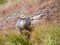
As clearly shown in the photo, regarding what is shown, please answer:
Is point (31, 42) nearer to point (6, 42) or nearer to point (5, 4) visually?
point (6, 42)

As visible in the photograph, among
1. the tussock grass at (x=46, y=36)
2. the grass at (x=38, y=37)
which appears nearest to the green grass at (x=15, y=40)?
the grass at (x=38, y=37)

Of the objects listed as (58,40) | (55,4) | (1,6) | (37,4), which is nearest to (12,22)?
(37,4)

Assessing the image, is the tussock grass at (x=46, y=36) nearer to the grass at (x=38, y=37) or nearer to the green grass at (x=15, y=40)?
the grass at (x=38, y=37)

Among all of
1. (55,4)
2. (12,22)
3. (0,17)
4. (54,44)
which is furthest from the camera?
(0,17)

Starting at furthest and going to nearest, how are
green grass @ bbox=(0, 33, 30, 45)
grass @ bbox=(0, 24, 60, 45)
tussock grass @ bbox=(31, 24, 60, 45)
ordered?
green grass @ bbox=(0, 33, 30, 45) < grass @ bbox=(0, 24, 60, 45) < tussock grass @ bbox=(31, 24, 60, 45)

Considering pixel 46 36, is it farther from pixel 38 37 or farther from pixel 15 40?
pixel 15 40

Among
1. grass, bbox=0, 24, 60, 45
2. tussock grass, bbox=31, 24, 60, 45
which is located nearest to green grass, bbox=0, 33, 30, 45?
grass, bbox=0, 24, 60, 45

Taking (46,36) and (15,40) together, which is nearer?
(46,36)

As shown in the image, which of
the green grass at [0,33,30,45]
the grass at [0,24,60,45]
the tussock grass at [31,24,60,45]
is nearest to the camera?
the tussock grass at [31,24,60,45]

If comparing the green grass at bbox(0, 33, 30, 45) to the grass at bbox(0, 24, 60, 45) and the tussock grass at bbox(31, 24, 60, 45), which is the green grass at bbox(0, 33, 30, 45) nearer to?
the grass at bbox(0, 24, 60, 45)

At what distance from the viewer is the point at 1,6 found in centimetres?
1376

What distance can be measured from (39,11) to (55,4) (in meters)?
0.65

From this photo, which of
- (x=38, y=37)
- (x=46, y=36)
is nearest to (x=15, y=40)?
(x=38, y=37)

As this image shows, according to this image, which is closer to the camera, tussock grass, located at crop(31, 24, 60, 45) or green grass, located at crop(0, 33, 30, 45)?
tussock grass, located at crop(31, 24, 60, 45)
